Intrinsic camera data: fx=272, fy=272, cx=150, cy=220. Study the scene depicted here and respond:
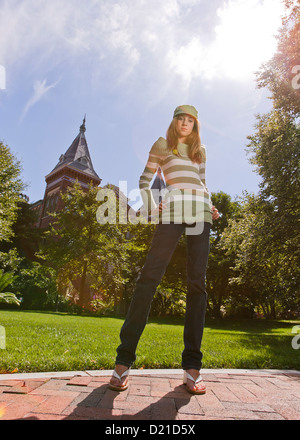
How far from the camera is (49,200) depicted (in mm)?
41750

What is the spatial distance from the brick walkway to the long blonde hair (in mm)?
2015

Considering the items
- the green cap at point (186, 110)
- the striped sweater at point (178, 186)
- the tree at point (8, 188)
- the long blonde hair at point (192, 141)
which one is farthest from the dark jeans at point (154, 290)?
the tree at point (8, 188)

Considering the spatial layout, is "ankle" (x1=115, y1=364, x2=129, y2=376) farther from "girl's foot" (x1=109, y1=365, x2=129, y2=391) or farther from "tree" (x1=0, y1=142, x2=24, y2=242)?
"tree" (x1=0, y1=142, x2=24, y2=242)

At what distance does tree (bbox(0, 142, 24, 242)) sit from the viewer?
22609 millimetres

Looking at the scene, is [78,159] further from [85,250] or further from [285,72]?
[285,72]

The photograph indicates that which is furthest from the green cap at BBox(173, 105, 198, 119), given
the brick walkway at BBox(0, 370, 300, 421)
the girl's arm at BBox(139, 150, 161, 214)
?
the brick walkway at BBox(0, 370, 300, 421)

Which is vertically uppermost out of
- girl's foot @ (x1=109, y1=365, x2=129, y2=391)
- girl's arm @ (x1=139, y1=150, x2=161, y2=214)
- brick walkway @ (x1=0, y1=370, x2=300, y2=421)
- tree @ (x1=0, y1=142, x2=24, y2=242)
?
tree @ (x1=0, y1=142, x2=24, y2=242)

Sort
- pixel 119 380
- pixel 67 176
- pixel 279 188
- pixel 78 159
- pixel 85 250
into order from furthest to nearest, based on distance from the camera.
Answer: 1. pixel 78 159
2. pixel 67 176
3. pixel 85 250
4. pixel 279 188
5. pixel 119 380

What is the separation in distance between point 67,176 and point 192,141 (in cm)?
4027

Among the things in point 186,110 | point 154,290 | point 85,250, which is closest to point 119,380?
point 154,290

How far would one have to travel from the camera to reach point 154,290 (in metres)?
2.31

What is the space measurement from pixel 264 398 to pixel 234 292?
2356 cm

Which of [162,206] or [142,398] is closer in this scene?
[142,398]
